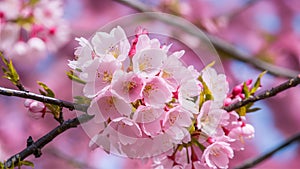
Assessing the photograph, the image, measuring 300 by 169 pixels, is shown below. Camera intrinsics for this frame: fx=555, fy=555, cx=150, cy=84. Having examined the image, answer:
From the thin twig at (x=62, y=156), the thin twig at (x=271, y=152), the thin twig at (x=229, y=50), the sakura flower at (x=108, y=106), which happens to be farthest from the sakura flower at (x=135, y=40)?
the thin twig at (x=62, y=156)

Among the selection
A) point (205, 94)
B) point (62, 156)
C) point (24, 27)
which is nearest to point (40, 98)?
point (205, 94)

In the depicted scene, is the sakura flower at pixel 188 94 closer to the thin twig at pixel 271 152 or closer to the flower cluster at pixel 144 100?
the flower cluster at pixel 144 100

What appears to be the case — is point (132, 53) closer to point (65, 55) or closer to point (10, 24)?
point (10, 24)

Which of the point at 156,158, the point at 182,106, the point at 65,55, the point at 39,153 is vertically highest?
the point at 182,106

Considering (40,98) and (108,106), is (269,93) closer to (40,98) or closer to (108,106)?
(108,106)

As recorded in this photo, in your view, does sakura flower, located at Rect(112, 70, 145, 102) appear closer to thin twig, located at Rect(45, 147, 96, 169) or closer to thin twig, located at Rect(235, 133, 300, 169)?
thin twig, located at Rect(235, 133, 300, 169)

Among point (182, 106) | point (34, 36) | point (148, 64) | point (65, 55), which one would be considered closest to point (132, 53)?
point (148, 64)

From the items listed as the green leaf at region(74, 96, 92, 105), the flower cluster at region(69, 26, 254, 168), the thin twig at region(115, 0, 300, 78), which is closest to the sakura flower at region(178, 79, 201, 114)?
the flower cluster at region(69, 26, 254, 168)
